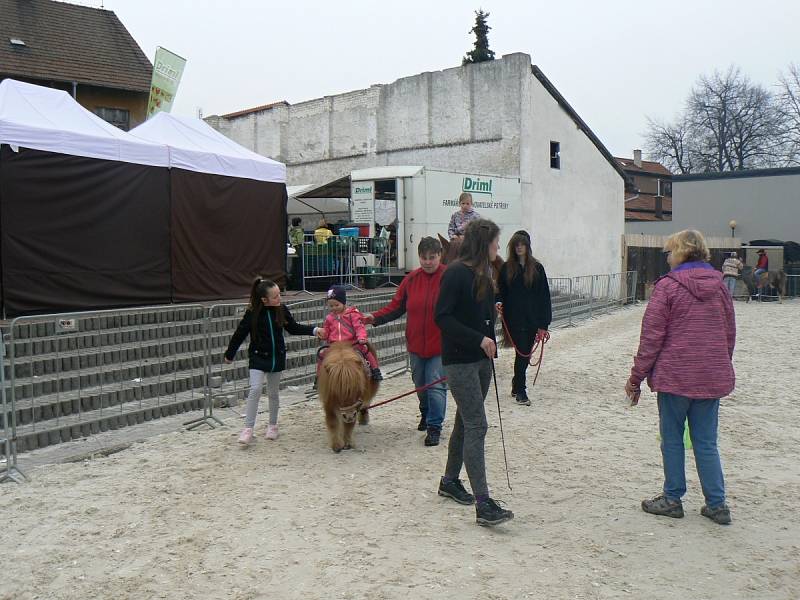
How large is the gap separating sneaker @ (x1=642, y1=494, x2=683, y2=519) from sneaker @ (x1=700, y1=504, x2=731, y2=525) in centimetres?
18

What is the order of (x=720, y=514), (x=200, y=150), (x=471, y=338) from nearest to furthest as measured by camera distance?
(x=471, y=338) → (x=720, y=514) → (x=200, y=150)

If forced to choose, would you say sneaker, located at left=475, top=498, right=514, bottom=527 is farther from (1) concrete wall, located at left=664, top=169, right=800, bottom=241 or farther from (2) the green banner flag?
(1) concrete wall, located at left=664, top=169, right=800, bottom=241

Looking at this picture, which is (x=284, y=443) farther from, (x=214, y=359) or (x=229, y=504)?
(x=214, y=359)

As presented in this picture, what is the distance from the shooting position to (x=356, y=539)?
474cm

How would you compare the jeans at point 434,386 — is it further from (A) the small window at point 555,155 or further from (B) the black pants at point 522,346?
(A) the small window at point 555,155

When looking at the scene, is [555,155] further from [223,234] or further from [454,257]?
[454,257]

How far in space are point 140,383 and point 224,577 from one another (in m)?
4.84

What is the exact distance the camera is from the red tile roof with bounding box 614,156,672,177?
A: 54.1m

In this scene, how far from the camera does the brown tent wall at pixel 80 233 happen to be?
1016 cm

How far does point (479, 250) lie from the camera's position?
4.95 metres

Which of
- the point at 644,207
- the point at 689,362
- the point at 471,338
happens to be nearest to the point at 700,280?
the point at 689,362

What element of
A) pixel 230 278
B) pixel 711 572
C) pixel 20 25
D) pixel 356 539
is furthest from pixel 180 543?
pixel 20 25

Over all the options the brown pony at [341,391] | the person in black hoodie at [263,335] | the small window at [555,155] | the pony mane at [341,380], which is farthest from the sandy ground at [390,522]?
the small window at [555,155]

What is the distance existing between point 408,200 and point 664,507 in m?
12.9
